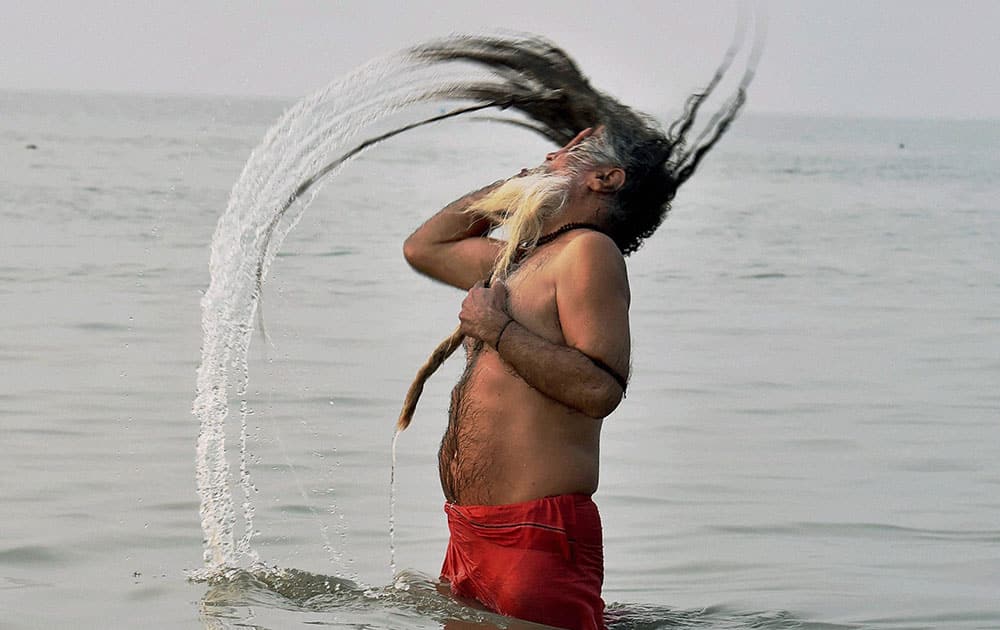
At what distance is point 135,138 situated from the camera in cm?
4066

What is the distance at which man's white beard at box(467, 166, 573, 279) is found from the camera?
4367 mm

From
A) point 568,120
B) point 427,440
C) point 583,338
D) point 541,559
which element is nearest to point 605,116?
point 568,120

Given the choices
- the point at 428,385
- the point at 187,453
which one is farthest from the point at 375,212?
the point at 187,453

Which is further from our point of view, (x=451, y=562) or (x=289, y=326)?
(x=289, y=326)

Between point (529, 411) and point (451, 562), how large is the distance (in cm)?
57

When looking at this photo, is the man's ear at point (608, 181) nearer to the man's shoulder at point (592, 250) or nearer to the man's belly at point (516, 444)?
the man's shoulder at point (592, 250)

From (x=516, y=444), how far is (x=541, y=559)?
310 millimetres

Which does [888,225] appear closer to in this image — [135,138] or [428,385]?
[428,385]

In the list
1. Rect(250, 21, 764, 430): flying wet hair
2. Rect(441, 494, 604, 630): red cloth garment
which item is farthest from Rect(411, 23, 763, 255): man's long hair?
Rect(441, 494, 604, 630): red cloth garment

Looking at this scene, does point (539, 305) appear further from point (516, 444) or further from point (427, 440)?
point (427, 440)

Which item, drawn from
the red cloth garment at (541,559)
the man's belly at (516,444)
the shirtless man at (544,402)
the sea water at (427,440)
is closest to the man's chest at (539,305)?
the shirtless man at (544,402)

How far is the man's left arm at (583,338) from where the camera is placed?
404 centimetres

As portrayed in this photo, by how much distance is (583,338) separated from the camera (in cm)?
408

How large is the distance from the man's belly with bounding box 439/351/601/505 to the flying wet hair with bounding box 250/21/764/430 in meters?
0.31
